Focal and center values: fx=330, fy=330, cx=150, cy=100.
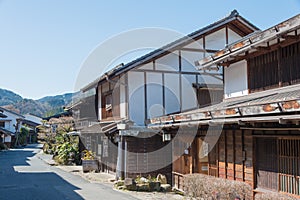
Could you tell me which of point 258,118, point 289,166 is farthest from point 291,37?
point 289,166

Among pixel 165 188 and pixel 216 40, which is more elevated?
pixel 216 40

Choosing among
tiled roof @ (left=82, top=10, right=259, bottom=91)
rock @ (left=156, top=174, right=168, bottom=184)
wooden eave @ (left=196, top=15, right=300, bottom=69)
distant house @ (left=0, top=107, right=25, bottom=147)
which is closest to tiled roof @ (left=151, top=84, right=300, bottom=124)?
wooden eave @ (left=196, top=15, right=300, bottom=69)

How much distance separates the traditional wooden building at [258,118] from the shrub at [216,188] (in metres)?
0.33

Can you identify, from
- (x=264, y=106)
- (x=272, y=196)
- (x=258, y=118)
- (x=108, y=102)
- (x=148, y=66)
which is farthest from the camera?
(x=108, y=102)

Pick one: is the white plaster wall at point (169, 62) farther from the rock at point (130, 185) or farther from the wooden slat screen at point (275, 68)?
the wooden slat screen at point (275, 68)

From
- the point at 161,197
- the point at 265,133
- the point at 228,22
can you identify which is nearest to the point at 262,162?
the point at 265,133

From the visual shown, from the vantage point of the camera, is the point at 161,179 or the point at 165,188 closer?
the point at 165,188

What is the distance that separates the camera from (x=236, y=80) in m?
11.5

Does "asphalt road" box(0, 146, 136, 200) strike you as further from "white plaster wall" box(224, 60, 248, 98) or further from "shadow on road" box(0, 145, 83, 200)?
"white plaster wall" box(224, 60, 248, 98)

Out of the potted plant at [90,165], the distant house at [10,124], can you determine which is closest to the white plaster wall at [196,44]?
the potted plant at [90,165]

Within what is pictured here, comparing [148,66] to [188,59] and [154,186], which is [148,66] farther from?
[154,186]

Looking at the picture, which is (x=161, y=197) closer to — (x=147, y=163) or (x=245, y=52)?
(x=147, y=163)

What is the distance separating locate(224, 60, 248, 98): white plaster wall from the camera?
11.0m

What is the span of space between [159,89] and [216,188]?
778 cm
